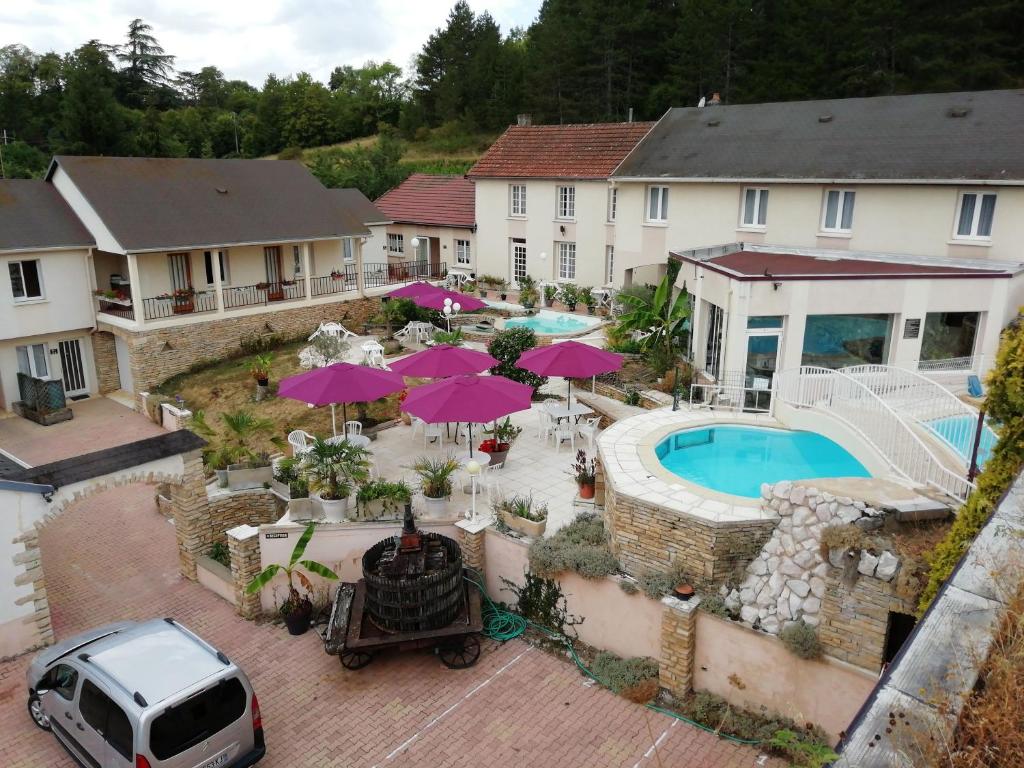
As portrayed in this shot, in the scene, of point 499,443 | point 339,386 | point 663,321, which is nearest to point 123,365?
point 339,386

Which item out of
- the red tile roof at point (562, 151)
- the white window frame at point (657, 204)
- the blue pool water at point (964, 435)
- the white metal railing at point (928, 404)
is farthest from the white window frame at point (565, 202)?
the blue pool water at point (964, 435)

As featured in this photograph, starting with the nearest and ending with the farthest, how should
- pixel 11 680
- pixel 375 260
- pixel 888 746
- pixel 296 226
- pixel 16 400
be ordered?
pixel 888 746, pixel 11 680, pixel 16 400, pixel 296 226, pixel 375 260

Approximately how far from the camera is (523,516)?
13.2m

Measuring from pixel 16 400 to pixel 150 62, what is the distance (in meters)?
80.7

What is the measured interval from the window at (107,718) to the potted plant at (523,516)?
6.62m

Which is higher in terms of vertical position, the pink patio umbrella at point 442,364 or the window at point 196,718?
the pink patio umbrella at point 442,364

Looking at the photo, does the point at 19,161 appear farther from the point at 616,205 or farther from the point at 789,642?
the point at 789,642

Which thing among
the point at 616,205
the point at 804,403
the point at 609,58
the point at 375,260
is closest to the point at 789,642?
the point at 804,403

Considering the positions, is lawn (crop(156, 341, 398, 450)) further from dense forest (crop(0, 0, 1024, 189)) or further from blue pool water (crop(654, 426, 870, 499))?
dense forest (crop(0, 0, 1024, 189))

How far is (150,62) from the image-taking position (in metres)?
88.3

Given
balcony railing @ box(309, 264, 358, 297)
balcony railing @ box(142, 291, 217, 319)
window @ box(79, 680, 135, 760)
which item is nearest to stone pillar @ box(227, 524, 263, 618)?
window @ box(79, 680, 135, 760)

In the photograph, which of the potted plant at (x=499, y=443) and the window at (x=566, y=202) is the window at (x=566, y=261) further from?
the potted plant at (x=499, y=443)

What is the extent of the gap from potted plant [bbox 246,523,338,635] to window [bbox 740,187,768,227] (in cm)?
1911

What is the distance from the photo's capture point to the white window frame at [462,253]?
37356 mm
